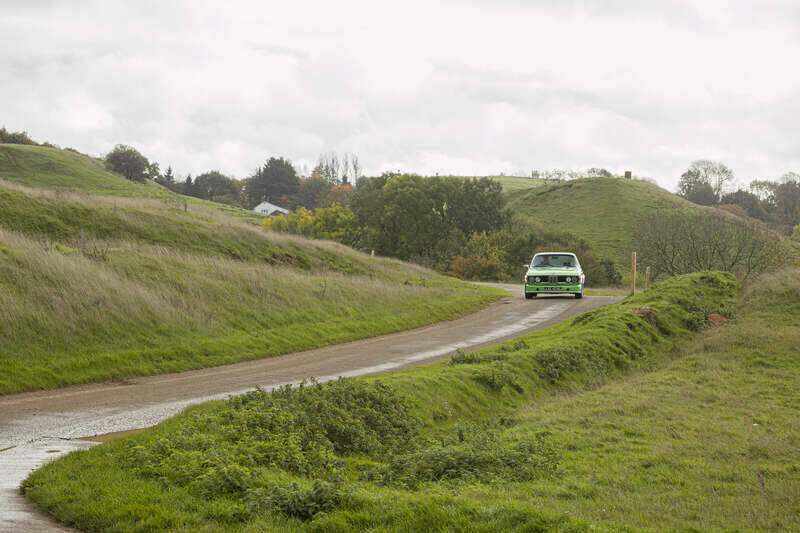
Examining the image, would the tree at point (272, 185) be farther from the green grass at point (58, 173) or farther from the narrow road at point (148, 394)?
the narrow road at point (148, 394)

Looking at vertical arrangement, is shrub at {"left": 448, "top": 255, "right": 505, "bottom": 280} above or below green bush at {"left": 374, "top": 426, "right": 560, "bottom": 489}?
above

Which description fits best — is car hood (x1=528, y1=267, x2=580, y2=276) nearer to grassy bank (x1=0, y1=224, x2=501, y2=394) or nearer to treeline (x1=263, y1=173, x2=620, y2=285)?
grassy bank (x1=0, y1=224, x2=501, y2=394)

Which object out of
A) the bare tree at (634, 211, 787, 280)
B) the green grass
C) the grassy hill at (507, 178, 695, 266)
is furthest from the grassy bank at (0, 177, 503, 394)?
the grassy hill at (507, 178, 695, 266)

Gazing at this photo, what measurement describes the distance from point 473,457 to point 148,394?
681cm

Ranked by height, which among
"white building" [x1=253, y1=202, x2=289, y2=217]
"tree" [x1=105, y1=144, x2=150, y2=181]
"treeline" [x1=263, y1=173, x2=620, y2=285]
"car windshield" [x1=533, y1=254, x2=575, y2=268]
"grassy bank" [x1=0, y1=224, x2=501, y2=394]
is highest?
"tree" [x1=105, y1=144, x2=150, y2=181]

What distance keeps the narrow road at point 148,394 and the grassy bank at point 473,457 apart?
2.00 feet

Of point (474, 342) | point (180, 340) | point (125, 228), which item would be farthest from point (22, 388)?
point (125, 228)

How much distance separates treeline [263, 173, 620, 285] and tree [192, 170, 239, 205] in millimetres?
57722

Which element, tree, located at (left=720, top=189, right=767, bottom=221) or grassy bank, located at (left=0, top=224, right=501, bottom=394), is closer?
grassy bank, located at (left=0, top=224, right=501, bottom=394)

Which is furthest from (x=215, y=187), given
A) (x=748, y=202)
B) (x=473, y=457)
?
(x=473, y=457)

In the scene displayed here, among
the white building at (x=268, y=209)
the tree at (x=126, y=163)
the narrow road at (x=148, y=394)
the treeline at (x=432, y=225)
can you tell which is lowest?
the narrow road at (x=148, y=394)

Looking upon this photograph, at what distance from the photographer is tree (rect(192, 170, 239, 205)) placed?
5089 inches

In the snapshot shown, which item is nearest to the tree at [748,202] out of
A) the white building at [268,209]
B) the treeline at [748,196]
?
the treeline at [748,196]

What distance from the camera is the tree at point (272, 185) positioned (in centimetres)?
13162
